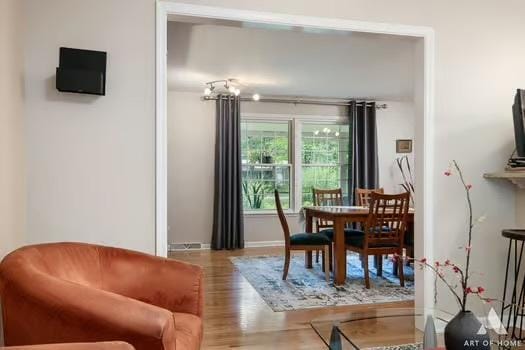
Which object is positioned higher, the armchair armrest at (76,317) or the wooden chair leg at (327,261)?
the armchair armrest at (76,317)

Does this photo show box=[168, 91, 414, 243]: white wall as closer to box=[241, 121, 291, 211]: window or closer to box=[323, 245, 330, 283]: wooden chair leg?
box=[241, 121, 291, 211]: window

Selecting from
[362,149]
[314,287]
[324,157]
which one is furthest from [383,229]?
[324,157]

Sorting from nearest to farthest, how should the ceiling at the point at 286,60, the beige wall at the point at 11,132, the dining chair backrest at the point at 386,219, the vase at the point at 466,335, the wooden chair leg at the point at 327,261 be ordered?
the vase at the point at 466,335 < the beige wall at the point at 11,132 < the ceiling at the point at 286,60 < the dining chair backrest at the point at 386,219 < the wooden chair leg at the point at 327,261

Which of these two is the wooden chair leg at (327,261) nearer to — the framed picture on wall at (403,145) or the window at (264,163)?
the window at (264,163)

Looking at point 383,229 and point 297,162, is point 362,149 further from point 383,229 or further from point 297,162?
point 383,229

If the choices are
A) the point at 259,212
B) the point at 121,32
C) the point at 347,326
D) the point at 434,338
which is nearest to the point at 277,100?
the point at 259,212

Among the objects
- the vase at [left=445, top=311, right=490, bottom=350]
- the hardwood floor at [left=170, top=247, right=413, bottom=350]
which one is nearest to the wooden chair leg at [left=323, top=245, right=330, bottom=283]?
the hardwood floor at [left=170, top=247, right=413, bottom=350]

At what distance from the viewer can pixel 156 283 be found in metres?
1.92

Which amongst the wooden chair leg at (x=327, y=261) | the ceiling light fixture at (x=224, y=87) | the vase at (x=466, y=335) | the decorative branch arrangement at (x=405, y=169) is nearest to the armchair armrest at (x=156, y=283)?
the vase at (x=466, y=335)

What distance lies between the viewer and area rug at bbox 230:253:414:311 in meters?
3.62

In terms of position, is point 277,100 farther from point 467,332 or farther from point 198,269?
point 467,332

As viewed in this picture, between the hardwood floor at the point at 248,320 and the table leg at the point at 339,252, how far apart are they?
631 mm

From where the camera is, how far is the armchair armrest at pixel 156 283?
1903mm

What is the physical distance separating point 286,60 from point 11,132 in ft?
10.5
